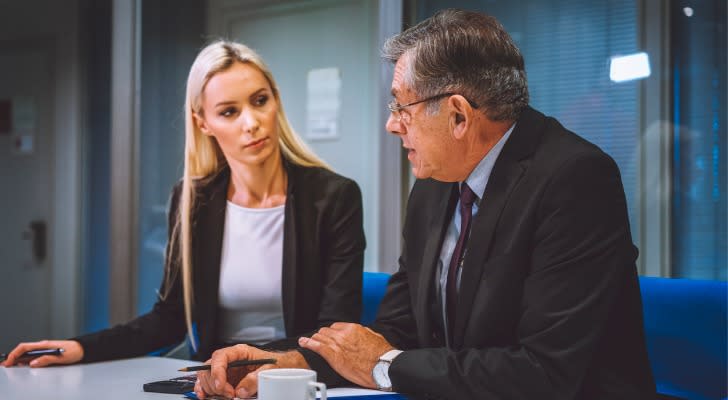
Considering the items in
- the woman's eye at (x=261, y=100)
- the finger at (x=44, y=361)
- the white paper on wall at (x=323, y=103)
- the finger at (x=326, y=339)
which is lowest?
the finger at (x=44, y=361)

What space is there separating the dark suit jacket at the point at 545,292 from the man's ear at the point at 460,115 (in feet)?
0.33

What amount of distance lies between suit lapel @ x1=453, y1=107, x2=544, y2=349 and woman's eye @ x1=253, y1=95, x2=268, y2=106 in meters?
1.00

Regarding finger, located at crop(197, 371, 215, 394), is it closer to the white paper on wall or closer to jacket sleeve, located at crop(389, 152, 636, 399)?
jacket sleeve, located at crop(389, 152, 636, 399)

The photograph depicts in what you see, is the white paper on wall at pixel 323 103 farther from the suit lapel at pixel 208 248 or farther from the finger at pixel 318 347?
the finger at pixel 318 347

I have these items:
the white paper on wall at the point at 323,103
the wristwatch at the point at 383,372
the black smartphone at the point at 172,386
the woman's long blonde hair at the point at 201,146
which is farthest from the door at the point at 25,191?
the wristwatch at the point at 383,372

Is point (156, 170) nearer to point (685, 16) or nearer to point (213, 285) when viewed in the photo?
point (213, 285)

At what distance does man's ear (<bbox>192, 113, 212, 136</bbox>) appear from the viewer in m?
2.35

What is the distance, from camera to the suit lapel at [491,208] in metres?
1.49

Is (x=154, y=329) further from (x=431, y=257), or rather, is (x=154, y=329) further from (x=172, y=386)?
(x=431, y=257)

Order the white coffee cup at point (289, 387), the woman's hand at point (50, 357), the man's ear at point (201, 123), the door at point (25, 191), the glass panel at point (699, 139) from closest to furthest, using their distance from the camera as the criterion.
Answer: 1. the white coffee cup at point (289, 387)
2. the woman's hand at point (50, 357)
3. the man's ear at point (201, 123)
4. the glass panel at point (699, 139)
5. the door at point (25, 191)

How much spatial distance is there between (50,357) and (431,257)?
0.96 m

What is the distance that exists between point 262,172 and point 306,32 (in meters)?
1.33

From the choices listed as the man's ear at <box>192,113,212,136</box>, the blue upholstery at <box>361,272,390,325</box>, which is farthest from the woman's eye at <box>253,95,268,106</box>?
the blue upholstery at <box>361,272,390,325</box>

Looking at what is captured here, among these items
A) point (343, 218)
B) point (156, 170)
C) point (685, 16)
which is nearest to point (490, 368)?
point (343, 218)
